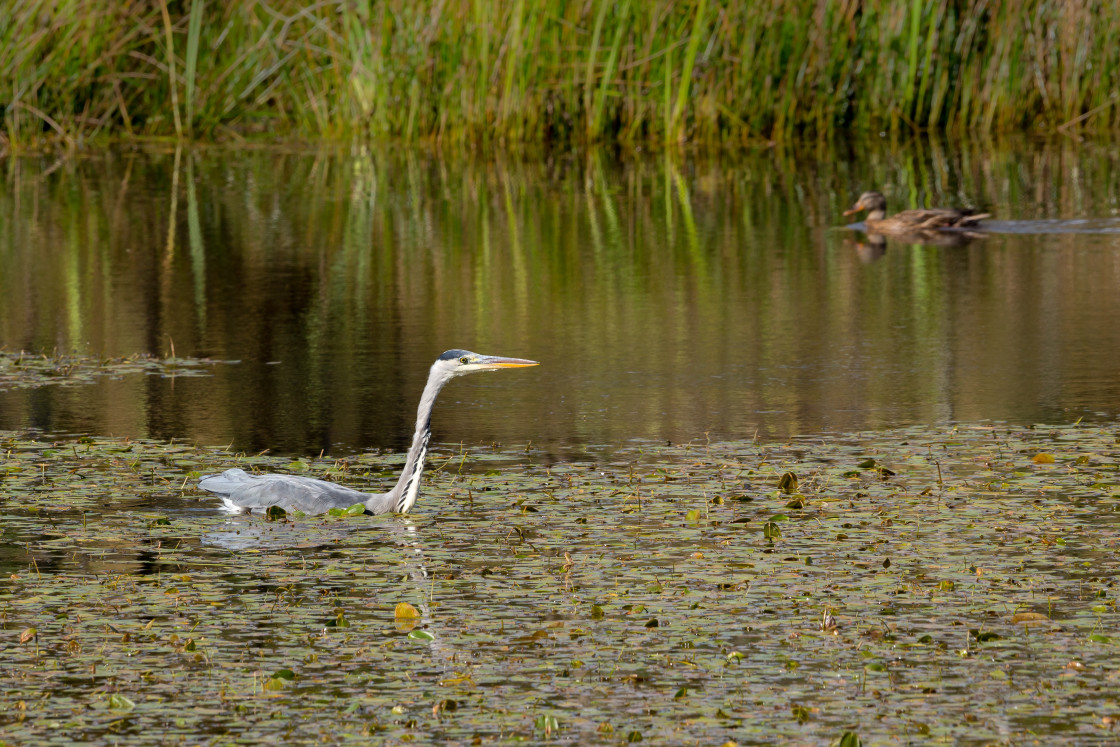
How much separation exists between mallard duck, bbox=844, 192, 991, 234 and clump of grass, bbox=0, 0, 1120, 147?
213 inches

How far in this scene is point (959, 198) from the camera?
18047 mm

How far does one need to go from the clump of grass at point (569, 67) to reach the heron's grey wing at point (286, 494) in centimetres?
1456

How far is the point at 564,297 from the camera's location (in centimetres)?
1255

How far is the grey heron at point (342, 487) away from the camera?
6.86 metres

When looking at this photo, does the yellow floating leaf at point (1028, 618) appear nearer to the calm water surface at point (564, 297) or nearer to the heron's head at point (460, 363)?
the heron's head at point (460, 363)

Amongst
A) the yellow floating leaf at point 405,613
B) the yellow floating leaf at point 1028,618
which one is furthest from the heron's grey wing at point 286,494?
→ the yellow floating leaf at point 1028,618

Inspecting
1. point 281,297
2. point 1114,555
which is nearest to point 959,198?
point 281,297

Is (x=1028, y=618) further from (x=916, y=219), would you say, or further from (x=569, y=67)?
(x=569, y=67)

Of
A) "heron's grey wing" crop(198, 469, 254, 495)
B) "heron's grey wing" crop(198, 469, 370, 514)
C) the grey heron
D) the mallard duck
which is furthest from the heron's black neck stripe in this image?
the mallard duck

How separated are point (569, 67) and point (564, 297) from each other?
32.5 feet

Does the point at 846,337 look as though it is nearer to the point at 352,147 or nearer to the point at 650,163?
the point at 650,163

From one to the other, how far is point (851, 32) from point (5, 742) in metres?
19.3

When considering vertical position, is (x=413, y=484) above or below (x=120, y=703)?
above

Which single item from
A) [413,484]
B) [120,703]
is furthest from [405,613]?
[413,484]
